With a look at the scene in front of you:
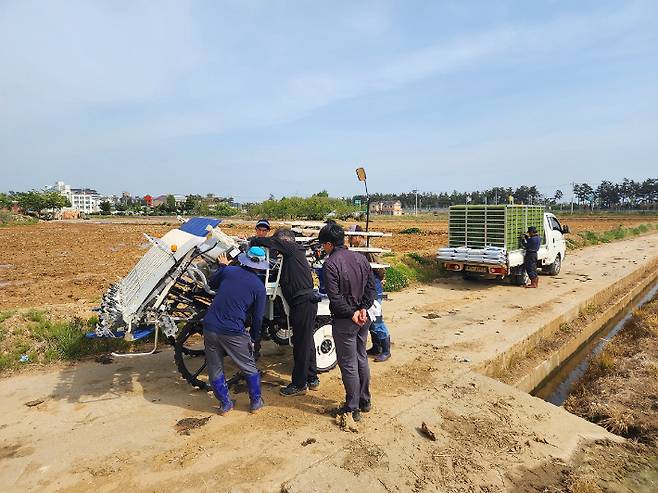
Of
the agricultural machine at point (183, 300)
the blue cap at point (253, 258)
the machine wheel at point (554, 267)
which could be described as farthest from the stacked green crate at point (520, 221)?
the blue cap at point (253, 258)

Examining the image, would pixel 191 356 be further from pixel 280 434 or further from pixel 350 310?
pixel 350 310

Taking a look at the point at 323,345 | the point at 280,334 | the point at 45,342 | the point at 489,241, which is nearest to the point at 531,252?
the point at 489,241

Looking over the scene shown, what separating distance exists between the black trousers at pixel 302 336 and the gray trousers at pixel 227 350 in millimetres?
633

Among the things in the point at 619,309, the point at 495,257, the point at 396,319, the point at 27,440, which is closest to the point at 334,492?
the point at 27,440

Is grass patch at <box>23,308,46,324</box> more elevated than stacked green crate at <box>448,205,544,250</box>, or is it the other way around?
stacked green crate at <box>448,205,544,250</box>

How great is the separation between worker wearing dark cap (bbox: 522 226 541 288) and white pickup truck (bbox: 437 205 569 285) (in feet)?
0.56

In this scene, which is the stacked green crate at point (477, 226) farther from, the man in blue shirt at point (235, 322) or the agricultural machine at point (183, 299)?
the man in blue shirt at point (235, 322)

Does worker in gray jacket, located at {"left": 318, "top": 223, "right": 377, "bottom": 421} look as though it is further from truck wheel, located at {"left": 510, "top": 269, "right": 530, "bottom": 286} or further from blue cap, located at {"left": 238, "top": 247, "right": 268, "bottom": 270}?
truck wheel, located at {"left": 510, "top": 269, "right": 530, "bottom": 286}

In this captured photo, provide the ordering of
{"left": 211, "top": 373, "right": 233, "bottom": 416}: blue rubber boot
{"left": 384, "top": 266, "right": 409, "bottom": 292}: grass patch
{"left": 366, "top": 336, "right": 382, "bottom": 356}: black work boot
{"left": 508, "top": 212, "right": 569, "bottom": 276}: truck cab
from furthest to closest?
{"left": 508, "top": 212, "right": 569, "bottom": 276}: truck cab, {"left": 384, "top": 266, "right": 409, "bottom": 292}: grass patch, {"left": 366, "top": 336, "right": 382, "bottom": 356}: black work boot, {"left": 211, "top": 373, "right": 233, "bottom": 416}: blue rubber boot

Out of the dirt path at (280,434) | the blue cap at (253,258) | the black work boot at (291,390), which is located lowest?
the dirt path at (280,434)

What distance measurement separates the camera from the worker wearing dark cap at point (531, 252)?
36.6 ft

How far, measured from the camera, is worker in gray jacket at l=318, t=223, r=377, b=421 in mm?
4219

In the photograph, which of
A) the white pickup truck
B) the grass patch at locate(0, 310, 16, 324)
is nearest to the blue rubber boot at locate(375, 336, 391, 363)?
the grass patch at locate(0, 310, 16, 324)

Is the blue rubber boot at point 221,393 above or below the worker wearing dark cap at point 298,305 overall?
below
